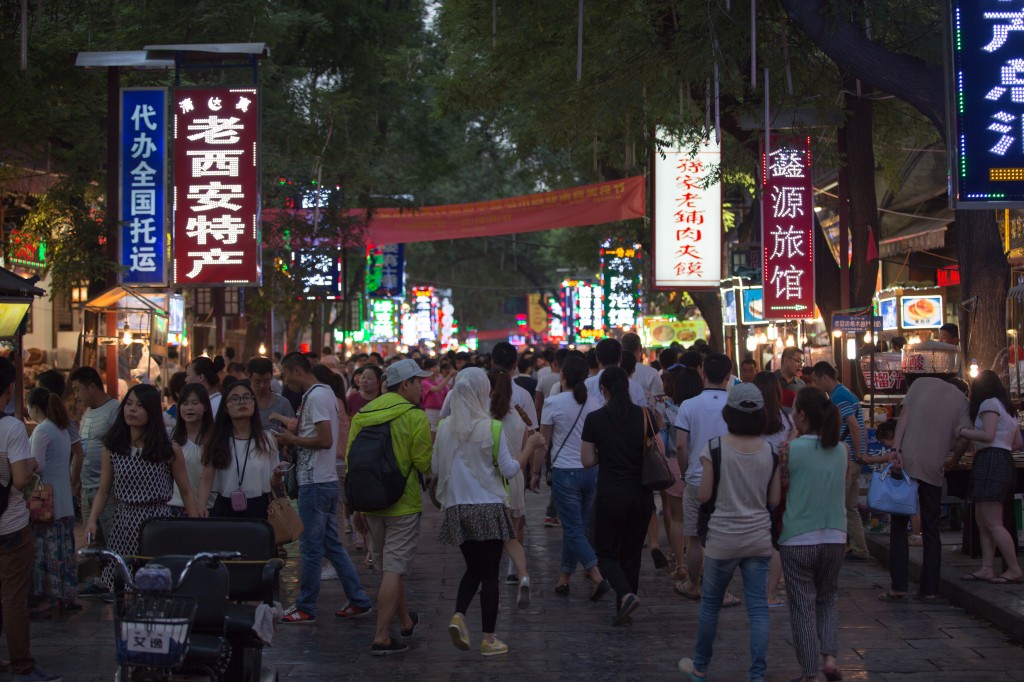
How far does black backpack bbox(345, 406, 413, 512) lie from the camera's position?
7.79 metres

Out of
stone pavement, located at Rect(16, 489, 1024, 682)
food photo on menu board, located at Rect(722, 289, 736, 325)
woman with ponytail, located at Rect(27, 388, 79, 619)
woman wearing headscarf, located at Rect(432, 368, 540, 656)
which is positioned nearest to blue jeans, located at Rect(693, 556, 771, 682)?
stone pavement, located at Rect(16, 489, 1024, 682)

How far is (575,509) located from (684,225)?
39.8ft

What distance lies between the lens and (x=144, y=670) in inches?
210

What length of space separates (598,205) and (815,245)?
18.2 ft

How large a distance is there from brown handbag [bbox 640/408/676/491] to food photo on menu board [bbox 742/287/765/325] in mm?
14097

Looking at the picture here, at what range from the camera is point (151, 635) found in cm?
511

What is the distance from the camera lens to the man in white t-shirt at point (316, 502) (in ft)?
29.4

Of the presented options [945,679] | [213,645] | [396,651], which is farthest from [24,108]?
[945,679]

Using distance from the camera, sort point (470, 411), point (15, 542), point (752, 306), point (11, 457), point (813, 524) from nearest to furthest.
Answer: point (813, 524) → point (11, 457) → point (15, 542) → point (470, 411) → point (752, 306)

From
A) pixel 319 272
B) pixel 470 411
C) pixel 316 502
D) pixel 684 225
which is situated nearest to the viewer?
pixel 470 411

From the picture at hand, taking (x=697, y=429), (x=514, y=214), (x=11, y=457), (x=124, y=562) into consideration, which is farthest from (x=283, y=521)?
(x=514, y=214)

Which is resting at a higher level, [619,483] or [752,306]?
[752,306]

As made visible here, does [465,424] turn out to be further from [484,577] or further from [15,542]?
[15,542]

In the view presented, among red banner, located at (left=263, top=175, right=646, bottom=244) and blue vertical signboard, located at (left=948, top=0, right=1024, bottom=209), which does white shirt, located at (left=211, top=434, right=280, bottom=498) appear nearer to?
blue vertical signboard, located at (left=948, top=0, right=1024, bottom=209)
